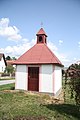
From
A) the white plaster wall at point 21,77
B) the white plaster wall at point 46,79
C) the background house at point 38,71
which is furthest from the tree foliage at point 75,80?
the white plaster wall at point 21,77

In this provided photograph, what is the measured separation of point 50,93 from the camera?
14.9 metres

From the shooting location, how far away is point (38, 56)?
16.1m

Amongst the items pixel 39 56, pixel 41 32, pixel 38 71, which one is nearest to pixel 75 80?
pixel 38 71

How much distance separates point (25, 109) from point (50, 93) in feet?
21.0

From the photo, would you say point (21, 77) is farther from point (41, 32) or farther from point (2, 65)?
point (2, 65)

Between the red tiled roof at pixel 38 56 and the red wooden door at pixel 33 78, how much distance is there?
680mm

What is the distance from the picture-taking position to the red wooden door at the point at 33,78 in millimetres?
15539

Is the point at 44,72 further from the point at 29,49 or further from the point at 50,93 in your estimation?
the point at 29,49

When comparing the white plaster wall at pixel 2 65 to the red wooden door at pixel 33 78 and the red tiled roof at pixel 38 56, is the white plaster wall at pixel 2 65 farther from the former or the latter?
the red wooden door at pixel 33 78

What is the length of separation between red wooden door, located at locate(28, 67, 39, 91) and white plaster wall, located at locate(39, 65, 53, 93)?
1.36 ft

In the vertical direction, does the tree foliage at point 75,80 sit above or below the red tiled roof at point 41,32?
below

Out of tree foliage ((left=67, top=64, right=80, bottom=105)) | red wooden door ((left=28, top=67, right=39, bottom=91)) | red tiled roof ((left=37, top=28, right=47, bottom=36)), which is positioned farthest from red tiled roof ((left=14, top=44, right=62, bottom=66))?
tree foliage ((left=67, top=64, right=80, bottom=105))

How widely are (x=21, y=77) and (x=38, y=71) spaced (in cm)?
153

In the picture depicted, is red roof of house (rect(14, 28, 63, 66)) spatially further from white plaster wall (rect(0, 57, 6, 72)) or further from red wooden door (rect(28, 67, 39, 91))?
white plaster wall (rect(0, 57, 6, 72))
